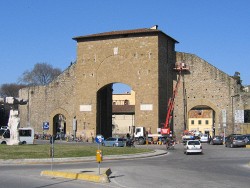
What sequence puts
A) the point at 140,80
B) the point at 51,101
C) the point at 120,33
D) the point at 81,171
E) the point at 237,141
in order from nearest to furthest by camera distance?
the point at 81,171, the point at 237,141, the point at 140,80, the point at 120,33, the point at 51,101

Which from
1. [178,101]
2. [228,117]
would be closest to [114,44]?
[178,101]

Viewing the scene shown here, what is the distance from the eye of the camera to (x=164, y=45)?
63.6 metres

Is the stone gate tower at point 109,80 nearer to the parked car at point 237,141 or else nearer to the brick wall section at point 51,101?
the brick wall section at point 51,101

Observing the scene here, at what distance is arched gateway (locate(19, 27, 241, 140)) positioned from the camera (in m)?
61.5

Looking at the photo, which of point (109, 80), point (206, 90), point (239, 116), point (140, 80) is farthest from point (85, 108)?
point (239, 116)

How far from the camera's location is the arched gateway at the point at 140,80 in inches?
2420

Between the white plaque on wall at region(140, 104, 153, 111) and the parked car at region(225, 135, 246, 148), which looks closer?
the parked car at region(225, 135, 246, 148)

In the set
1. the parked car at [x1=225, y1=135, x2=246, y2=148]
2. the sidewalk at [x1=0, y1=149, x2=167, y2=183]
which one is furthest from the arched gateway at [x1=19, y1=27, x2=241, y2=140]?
the sidewalk at [x1=0, y1=149, x2=167, y2=183]

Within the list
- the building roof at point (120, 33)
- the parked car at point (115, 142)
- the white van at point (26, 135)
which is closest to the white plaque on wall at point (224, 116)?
the building roof at point (120, 33)

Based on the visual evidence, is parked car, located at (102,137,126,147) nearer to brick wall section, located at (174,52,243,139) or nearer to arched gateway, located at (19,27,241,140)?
arched gateway, located at (19,27,241,140)

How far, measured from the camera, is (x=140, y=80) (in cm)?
6241

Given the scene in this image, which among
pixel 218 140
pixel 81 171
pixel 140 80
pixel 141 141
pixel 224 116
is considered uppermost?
pixel 140 80

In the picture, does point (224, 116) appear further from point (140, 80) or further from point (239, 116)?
point (140, 80)

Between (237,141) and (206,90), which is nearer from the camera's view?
(237,141)
